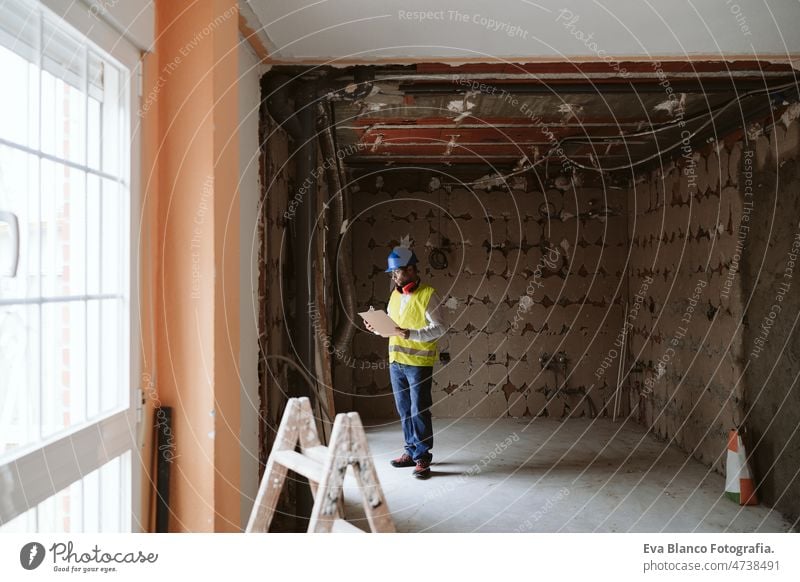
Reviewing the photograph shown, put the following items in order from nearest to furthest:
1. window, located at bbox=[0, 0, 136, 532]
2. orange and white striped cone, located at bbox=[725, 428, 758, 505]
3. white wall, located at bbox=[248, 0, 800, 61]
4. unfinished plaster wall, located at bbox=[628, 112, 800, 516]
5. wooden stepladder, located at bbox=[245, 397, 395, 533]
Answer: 1. window, located at bbox=[0, 0, 136, 532]
2. wooden stepladder, located at bbox=[245, 397, 395, 533]
3. white wall, located at bbox=[248, 0, 800, 61]
4. unfinished plaster wall, located at bbox=[628, 112, 800, 516]
5. orange and white striped cone, located at bbox=[725, 428, 758, 505]

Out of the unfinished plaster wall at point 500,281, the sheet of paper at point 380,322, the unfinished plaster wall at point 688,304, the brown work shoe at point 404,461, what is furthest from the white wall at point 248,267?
the unfinished plaster wall at point 500,281

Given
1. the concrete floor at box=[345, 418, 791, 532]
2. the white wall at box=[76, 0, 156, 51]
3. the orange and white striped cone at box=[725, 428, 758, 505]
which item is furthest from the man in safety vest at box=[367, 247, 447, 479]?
the white wall at box=[76, 0, 156, 51]

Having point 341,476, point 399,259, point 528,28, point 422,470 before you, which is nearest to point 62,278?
point 341,476

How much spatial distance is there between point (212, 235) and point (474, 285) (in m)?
4.70

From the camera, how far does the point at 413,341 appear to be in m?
4.29

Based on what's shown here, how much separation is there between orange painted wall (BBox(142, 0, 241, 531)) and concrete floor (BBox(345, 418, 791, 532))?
163cm

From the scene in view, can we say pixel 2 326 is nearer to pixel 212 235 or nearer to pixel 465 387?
pixel 212 235

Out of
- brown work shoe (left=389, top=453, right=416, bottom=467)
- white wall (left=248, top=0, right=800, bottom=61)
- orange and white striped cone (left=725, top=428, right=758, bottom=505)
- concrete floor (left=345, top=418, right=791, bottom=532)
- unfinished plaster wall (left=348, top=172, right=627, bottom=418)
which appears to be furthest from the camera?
unfinished plaster wall (left=348, top=172, right=627, bottom=418)

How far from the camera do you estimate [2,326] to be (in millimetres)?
1433

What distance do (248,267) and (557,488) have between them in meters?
2.59

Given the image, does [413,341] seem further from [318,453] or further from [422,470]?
[318,453]

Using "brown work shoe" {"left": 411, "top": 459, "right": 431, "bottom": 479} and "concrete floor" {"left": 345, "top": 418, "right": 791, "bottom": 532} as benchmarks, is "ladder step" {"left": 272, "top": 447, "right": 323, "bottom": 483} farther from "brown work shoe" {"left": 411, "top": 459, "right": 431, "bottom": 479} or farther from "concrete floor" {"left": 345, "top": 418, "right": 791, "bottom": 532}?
"brown work shoe" {"left": 411, "top": 459, "right": 431, "bottom": 479}

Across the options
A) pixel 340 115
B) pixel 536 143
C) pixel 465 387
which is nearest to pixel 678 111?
pixel 536 143

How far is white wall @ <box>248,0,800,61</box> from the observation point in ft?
8.43
